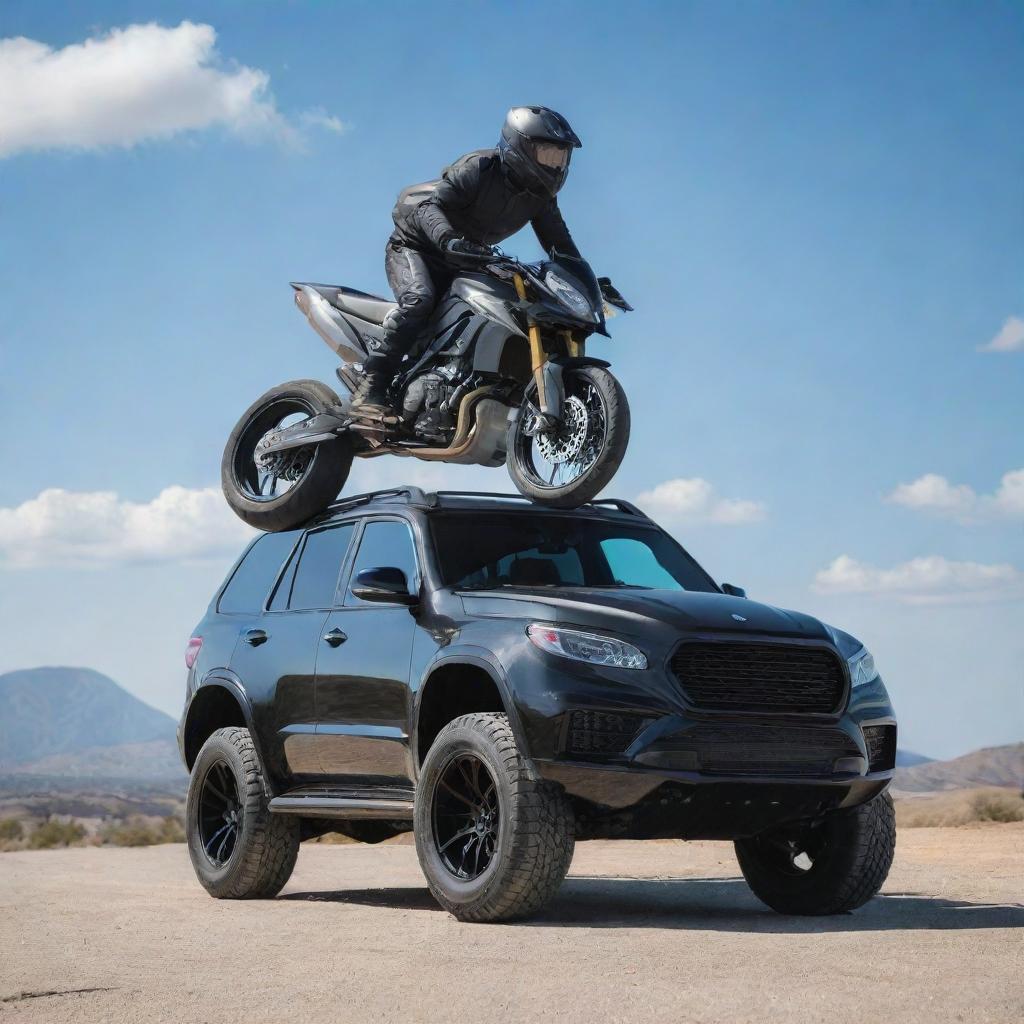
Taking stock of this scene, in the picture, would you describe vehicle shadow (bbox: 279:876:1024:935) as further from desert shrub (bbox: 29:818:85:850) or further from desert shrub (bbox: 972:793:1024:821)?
desert shrub (bbox: 29:818:85:850)

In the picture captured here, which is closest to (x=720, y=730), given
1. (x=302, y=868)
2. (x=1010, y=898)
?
(x=1010, y=898)

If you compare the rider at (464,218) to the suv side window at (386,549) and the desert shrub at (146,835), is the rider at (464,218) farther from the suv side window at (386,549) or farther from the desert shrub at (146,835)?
the desert shrub at (146,835)

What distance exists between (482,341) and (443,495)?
147 centimetres

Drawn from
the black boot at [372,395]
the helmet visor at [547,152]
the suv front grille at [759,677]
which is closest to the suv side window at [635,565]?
the suv front grille at [759,677]

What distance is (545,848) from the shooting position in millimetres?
7449

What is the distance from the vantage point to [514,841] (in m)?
7.41

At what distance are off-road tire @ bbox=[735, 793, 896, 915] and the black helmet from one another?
4444 millimetres

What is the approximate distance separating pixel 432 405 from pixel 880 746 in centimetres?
372

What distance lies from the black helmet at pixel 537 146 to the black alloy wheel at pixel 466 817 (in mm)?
4253

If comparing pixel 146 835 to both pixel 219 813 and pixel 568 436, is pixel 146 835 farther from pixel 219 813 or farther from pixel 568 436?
pixel 568 436

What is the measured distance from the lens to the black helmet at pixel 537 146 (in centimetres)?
1045

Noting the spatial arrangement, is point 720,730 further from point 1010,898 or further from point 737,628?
point 1010,898

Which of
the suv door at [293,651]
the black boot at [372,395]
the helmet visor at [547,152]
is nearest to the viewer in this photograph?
the suv door at [293,651]

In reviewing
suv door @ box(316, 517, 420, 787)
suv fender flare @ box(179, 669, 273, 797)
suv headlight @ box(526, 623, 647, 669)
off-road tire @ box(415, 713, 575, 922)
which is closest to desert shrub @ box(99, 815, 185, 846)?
suv fender flare @ box(179, 669, 273, 797)
